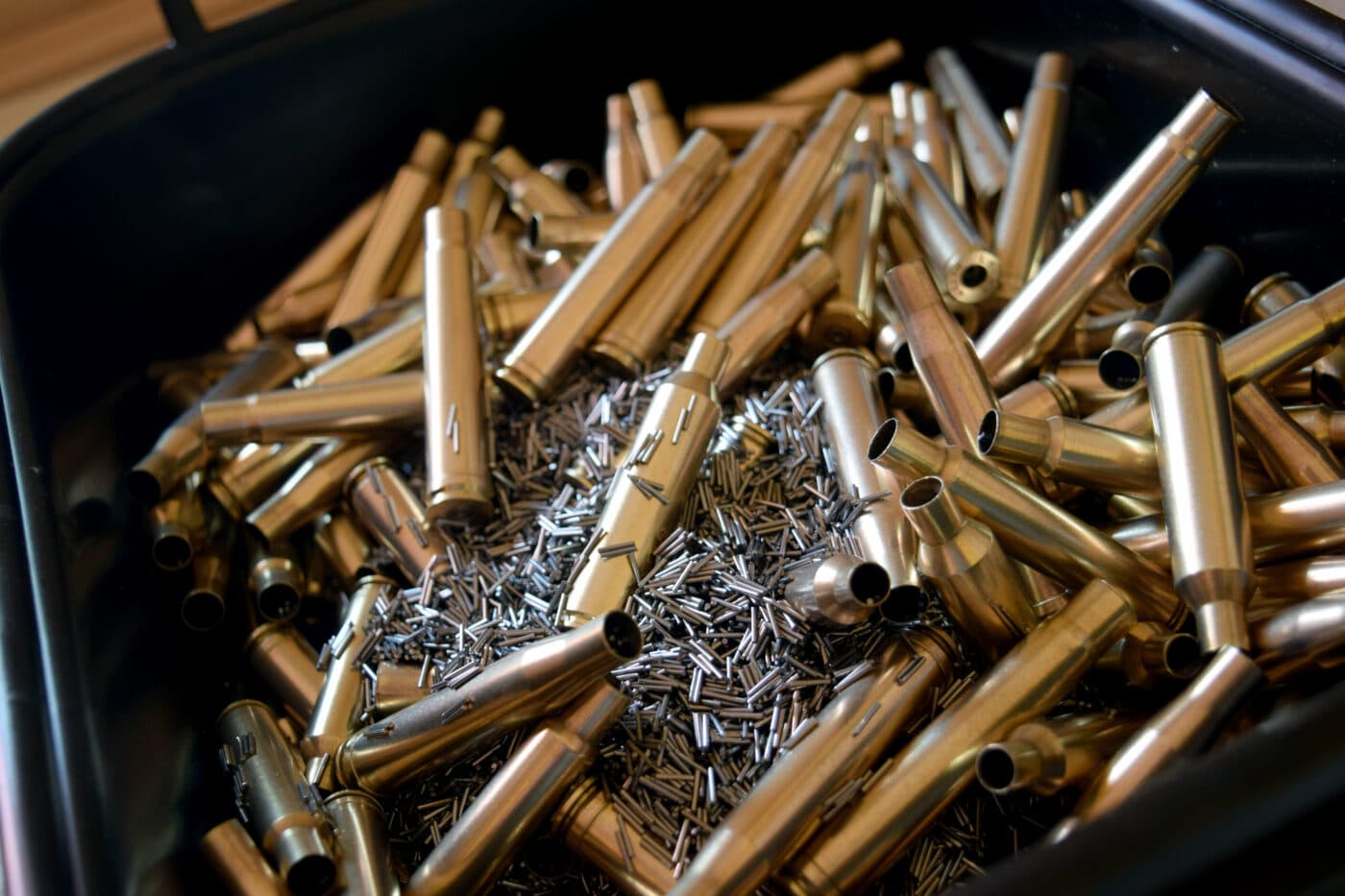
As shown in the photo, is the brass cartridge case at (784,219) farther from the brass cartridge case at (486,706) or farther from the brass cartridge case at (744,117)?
the brass cartridge case at (486,706)

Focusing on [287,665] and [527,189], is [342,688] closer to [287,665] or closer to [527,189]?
[287,665]

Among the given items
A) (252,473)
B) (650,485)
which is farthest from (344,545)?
(650,485)

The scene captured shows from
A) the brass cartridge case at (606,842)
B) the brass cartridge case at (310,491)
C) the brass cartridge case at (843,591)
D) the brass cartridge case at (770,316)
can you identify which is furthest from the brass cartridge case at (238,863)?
the brass cartridge case at (770,316)

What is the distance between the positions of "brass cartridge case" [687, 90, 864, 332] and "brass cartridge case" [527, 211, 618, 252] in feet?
0.81

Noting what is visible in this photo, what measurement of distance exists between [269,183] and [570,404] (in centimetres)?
81

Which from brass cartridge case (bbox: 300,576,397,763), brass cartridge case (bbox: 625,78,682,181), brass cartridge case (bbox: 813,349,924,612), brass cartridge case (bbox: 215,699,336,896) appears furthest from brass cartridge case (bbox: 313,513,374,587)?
brass cartridge case (bbox: 625,78,682,181)

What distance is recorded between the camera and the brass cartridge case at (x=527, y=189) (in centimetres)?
224

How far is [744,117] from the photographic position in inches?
94.0

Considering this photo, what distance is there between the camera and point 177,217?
6.68 ft

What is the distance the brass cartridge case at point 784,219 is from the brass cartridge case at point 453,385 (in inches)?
15.1

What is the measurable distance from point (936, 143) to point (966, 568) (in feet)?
4.21

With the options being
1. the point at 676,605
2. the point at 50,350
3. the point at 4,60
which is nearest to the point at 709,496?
the point at 676,605

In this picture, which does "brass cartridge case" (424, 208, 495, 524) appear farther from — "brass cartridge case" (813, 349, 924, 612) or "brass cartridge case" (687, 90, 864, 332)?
"brass cartridge case" (813, 349, 924, 612)

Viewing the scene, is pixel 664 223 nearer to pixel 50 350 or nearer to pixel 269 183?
pixel 269 183
